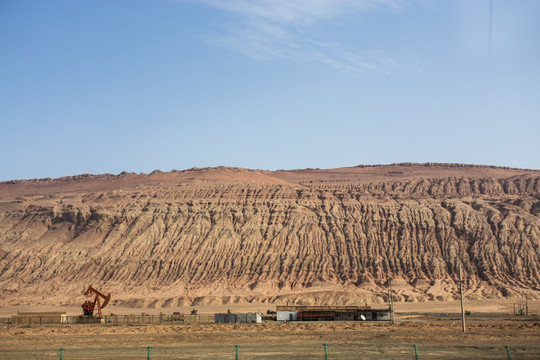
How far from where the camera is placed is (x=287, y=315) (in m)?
73.4

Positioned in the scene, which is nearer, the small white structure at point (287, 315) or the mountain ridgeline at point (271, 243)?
the small white structure at point (287, 315)

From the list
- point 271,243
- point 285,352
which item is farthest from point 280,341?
point 271,243

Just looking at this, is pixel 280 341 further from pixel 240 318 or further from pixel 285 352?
pixel 240 318

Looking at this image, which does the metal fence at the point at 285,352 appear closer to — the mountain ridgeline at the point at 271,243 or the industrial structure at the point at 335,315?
the industrial structure at the point at 335,315

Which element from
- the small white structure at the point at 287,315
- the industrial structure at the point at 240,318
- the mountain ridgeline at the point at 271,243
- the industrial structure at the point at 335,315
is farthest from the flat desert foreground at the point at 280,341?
the mountain ridgeline at the point at 271,243

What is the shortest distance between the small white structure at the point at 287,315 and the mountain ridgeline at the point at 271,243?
32.6 metres

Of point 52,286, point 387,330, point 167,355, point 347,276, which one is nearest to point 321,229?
point 347,276

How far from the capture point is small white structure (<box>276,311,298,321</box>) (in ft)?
239

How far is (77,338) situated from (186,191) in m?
102

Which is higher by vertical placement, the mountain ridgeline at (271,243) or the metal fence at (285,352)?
the mountain ridgeline at (271,243)

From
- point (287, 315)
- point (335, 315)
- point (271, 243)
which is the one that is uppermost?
point (271, 243)

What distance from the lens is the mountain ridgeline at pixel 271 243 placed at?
11569 cm

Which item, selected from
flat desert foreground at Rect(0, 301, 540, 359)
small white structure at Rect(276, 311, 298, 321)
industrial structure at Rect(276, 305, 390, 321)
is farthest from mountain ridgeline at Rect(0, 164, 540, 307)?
flat desert foreground at Rect(0, 301, 540, 359)

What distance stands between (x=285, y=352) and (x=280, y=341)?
785 cm
